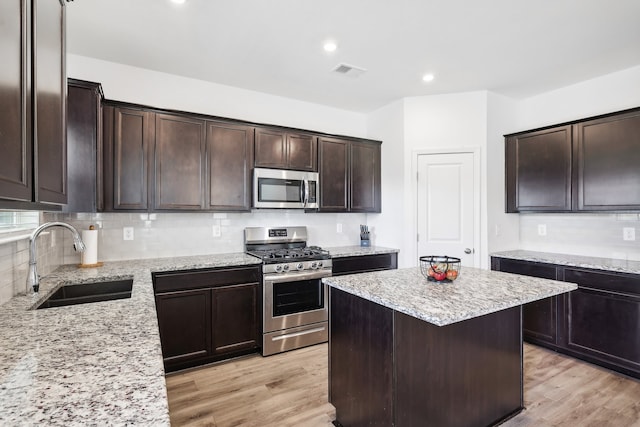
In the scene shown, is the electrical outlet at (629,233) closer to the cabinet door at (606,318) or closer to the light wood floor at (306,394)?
the cabinet door at (606,318)

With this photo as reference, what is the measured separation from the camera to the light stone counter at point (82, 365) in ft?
2.42

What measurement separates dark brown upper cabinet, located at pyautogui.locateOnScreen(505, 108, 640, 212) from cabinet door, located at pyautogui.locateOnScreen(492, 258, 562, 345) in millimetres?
670

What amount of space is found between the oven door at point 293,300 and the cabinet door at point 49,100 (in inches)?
83.0

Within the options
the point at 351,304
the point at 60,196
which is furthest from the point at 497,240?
the point at 60,196

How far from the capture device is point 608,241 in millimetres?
3404

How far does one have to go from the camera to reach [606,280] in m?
2.91

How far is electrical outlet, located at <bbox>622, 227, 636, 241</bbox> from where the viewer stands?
324cm

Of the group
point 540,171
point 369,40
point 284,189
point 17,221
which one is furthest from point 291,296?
point 540,171

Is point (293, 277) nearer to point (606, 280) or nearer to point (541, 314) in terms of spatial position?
point (541, 314)

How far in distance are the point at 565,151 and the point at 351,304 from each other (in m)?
2.96

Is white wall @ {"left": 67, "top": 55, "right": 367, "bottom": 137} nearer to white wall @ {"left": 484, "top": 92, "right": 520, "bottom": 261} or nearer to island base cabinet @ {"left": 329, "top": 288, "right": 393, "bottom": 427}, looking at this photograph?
white wall @ {"left": 484, "top": 92, "right": 520, "bottom": 261}

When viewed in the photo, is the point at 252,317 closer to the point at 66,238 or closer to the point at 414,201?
the point at 66,238

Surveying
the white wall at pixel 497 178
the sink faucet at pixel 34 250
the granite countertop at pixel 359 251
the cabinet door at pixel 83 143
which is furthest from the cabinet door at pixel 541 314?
the cabinet door at pixel 83 143

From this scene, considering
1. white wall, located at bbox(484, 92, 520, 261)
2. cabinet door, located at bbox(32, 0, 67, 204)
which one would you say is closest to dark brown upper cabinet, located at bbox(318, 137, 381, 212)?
white wall, located at bbox(484, 92, 520, 261)
